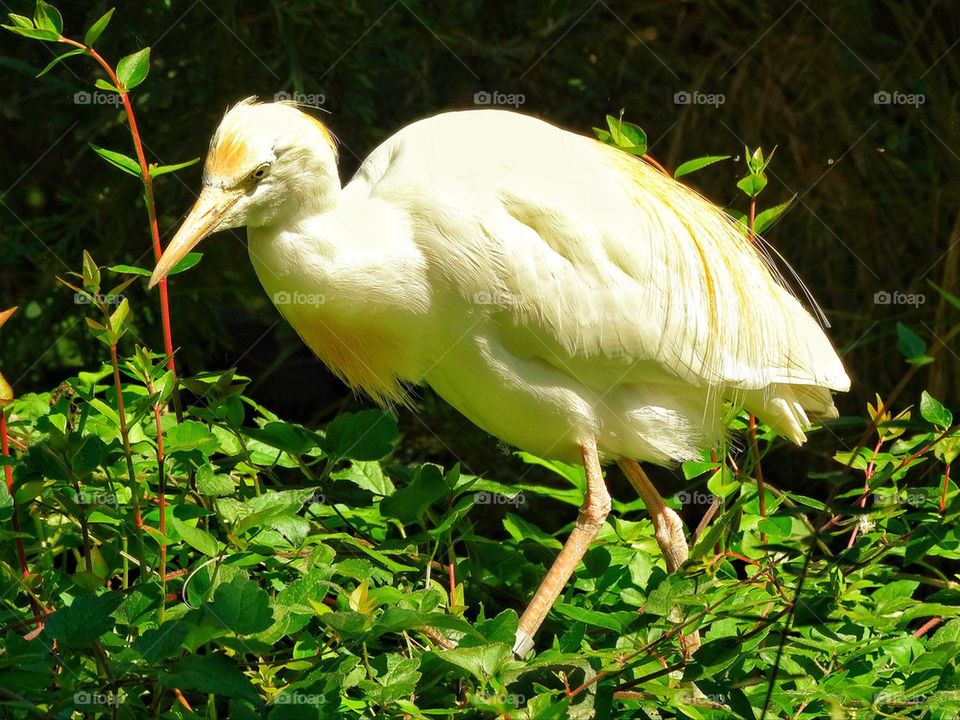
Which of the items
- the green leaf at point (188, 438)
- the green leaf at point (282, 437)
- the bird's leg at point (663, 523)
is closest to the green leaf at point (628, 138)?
the bird's leg at point (663, 523)

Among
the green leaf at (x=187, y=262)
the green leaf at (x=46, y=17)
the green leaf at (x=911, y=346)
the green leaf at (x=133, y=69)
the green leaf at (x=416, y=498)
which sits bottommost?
the green leaf at (x=416, y=498)

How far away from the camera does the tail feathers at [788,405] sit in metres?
2.11

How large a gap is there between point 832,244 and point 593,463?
1860mm

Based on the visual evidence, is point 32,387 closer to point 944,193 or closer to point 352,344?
point 352,344

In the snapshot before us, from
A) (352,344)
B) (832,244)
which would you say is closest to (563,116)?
(832,244)

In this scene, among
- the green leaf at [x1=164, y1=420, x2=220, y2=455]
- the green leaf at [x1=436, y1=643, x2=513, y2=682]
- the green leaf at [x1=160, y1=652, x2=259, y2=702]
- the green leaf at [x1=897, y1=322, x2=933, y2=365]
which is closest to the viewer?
the green leaf at [x1=160, y1=652, x2=259, y2=702]

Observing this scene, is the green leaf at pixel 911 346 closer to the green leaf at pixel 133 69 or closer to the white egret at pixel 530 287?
the white egret at pixel 530 287

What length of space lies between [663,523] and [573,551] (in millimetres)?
274

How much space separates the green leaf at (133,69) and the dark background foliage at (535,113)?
1586 mm

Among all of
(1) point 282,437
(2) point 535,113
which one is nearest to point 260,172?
(1) point 282,437

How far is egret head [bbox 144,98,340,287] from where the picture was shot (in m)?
1.70

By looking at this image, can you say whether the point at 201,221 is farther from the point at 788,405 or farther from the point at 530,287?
the point at 788,405

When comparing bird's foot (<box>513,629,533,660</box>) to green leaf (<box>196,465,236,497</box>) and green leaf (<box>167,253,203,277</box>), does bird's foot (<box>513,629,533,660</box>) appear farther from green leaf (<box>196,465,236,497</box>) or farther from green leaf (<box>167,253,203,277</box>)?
green leaf (<box>167,253,203,277</box>)

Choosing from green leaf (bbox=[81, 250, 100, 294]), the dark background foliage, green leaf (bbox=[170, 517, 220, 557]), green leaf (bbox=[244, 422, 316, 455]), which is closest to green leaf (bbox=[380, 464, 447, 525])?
green leaf (bbox=[244, 422, 316, 455])
